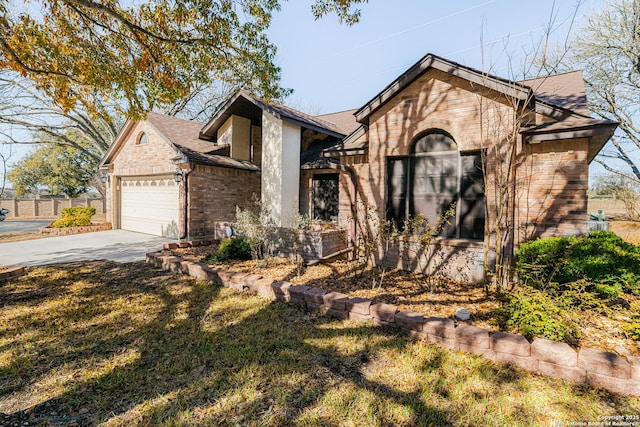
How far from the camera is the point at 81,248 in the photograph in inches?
403

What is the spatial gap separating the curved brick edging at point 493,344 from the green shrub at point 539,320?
0.65ft

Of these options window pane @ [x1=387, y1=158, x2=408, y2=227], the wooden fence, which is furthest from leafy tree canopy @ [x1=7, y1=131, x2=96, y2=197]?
window pane @ [x1=387, y1=158, x2=408, y2=227]

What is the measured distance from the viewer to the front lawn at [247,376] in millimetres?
2631

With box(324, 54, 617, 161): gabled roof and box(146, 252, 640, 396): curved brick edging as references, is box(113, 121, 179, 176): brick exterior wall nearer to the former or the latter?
box(324, 54, 617, 161): gabled roof

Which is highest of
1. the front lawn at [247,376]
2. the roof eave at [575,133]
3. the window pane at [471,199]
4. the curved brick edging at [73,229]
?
the roof eave at [575,133]

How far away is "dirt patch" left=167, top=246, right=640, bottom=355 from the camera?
3.92 meters

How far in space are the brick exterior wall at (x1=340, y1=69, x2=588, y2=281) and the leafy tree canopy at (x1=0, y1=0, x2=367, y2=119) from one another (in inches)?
135

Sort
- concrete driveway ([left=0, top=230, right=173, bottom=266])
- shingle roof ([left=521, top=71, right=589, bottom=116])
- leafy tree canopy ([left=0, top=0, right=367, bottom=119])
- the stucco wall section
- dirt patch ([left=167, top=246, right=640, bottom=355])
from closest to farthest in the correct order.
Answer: dirt patch ([left=167, top=246, right=640, bottom=355]) < shingle roof ([left=521, top=71, right=589, bottom=116]) < leafy tree canopy ([left=0, top=0, right=367, bottom=119]) < concrete driveway ([left=0, top=230, right=173, bottom=266]) < the stucco wall section

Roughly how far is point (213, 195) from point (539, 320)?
11.4m

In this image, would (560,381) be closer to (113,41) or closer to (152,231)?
(113,41)

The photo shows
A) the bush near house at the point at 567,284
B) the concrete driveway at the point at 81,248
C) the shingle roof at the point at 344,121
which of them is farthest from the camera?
the shingle roof at the point at 344,121

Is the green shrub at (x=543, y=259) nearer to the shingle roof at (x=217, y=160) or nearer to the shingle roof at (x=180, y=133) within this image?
the shingle roof at (x=217, y=160)

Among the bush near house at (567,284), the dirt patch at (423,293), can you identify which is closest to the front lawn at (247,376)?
the bush near house at (567,284)

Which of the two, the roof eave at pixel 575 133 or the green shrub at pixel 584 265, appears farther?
the roof eave at pixel 575 133
